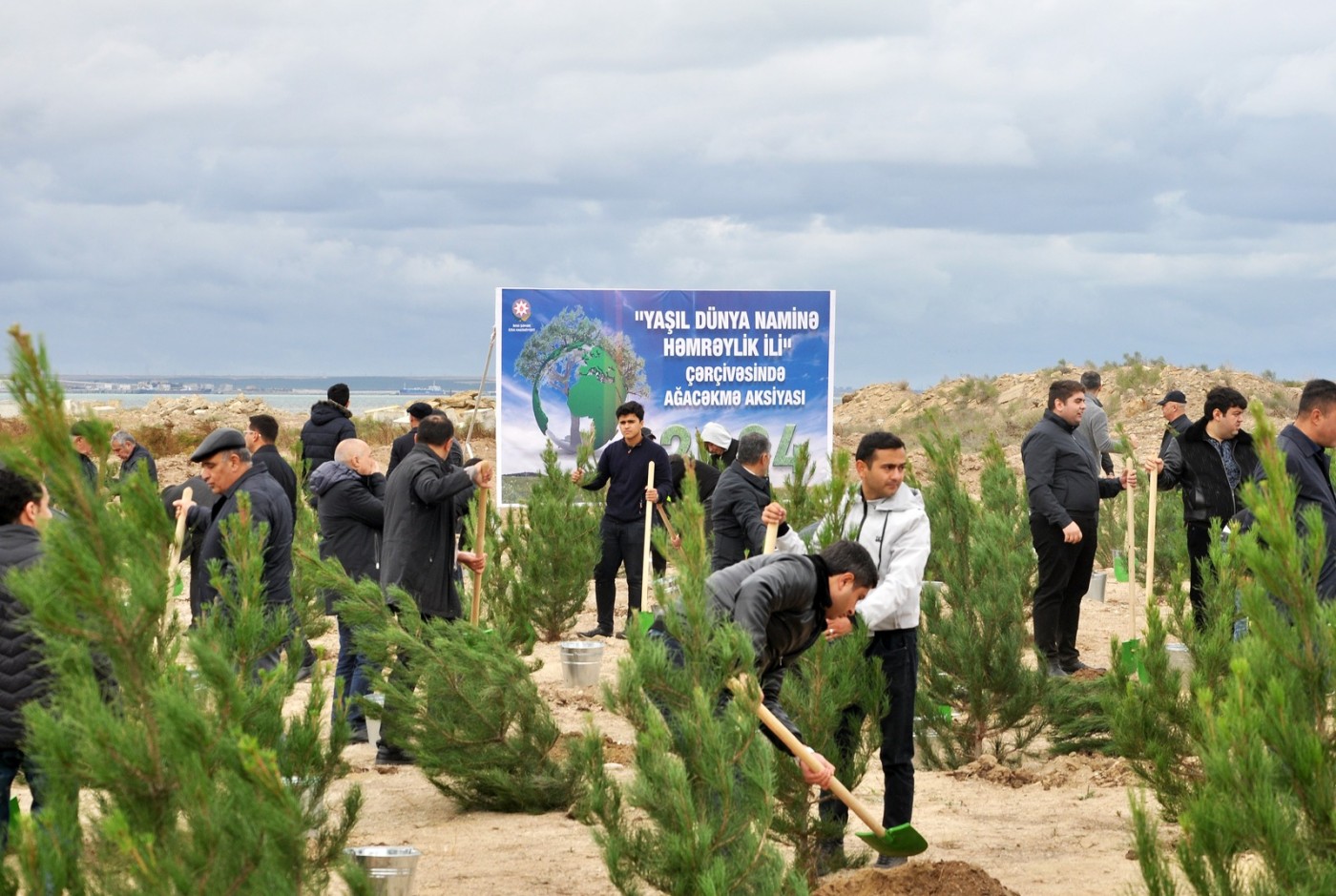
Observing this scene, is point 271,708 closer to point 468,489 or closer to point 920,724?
point 468,489

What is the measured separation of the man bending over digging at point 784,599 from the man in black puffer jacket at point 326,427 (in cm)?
849

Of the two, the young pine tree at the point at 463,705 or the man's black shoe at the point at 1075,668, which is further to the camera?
the man's black shoe at the point at 1075,668

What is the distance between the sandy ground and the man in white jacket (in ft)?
1.10

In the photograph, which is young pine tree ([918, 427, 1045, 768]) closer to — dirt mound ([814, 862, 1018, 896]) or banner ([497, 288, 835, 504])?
dirt mound ([814, 862, 1018, 896])

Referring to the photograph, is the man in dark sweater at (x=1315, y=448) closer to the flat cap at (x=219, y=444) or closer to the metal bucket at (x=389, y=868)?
the metal bucket at (x=389, y=868)

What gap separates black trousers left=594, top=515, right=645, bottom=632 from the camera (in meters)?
11.6

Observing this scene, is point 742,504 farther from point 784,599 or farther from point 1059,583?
point 784,599

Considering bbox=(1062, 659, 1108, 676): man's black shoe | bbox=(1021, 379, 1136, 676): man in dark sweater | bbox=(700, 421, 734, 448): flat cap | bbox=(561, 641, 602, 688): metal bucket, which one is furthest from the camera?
bbox=(700, 421, 734, 448): flat cap

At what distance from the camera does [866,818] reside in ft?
15.3

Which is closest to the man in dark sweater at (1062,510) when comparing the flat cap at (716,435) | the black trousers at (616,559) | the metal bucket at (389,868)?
the flat cap at (716,435)

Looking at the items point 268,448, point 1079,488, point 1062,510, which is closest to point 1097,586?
point 1079,488

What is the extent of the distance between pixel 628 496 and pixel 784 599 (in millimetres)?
7037

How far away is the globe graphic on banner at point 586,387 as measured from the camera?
1828 cm

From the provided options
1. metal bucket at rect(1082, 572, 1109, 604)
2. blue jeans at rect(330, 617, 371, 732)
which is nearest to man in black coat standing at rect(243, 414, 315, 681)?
blue jeans at rect(330, 617, 371, 732)
